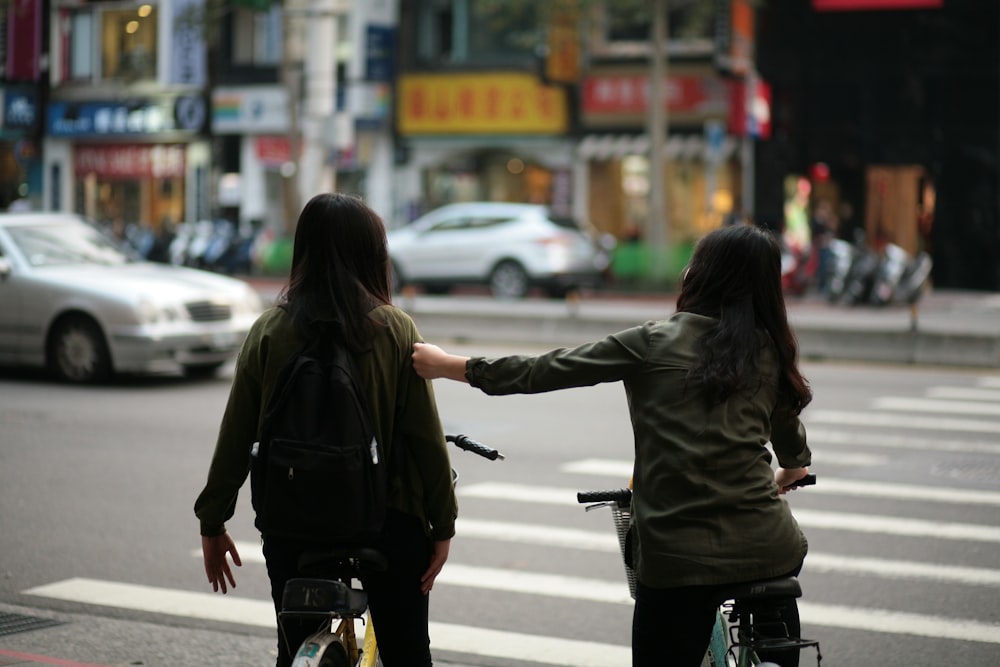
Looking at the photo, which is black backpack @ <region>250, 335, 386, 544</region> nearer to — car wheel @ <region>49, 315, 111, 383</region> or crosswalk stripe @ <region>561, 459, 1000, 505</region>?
crosswalk stripe @ <region>561, 459, 1000, 505</region>

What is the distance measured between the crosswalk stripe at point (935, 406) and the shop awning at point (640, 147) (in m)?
19.6

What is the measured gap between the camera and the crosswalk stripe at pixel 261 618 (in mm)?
5883

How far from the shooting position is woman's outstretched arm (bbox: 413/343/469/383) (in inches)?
141

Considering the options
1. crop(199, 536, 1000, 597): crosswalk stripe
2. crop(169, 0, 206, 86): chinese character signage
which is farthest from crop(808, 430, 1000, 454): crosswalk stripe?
crop(169, 0, 206, 86): chinese character signage

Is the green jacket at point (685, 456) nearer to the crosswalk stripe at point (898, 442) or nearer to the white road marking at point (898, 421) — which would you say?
the crosswalk stripe at point (898, 442)

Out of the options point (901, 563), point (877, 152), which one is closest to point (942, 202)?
point (877, 152)

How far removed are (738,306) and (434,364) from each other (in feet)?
2.46

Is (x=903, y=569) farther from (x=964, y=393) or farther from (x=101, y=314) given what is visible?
(x=101, y=314)

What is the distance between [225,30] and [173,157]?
398cm

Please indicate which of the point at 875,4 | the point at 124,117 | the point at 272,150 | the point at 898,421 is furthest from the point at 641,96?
the point at 898,421

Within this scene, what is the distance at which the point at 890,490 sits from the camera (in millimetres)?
9367

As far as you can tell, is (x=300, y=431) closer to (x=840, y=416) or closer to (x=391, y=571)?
(x=391, y=571)

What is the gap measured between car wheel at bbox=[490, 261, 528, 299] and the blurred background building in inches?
140

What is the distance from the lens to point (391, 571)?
3.61 m
